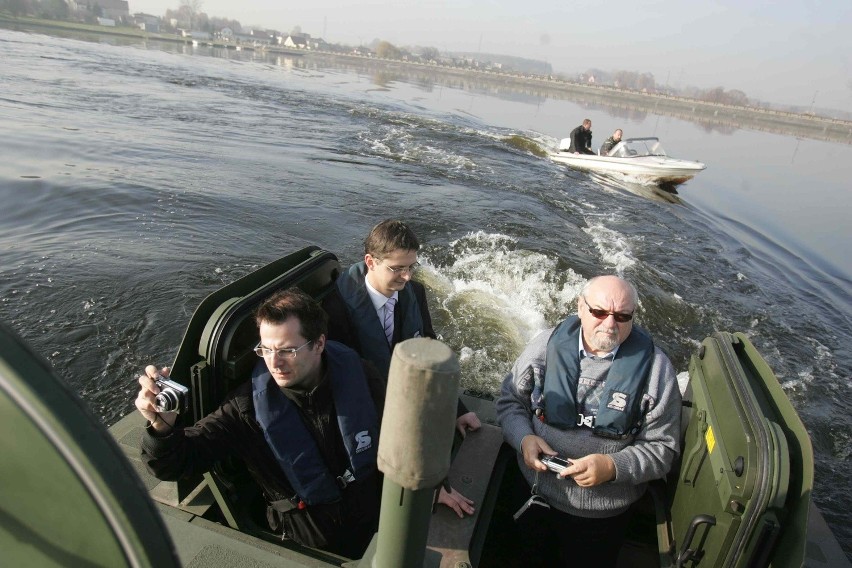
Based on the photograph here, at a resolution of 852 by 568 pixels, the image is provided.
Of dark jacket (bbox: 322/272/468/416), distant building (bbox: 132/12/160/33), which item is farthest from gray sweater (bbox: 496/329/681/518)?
distant building (bbox: 132/12/160/33)

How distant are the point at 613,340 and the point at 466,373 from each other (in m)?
3.74

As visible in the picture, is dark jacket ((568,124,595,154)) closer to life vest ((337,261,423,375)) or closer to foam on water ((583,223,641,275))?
foam on water ((583,223,641,275))

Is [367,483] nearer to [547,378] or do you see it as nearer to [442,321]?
[547,378]

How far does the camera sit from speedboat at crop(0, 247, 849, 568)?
3.22 feet

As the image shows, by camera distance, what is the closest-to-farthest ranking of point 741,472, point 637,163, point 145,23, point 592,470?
1. point 741,472
2. point 592,470
3. point 637,163
4. point 145,23

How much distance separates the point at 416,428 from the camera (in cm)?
116

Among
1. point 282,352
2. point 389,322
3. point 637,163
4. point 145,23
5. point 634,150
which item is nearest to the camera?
point 282,352

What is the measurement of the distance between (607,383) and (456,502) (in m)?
1.00

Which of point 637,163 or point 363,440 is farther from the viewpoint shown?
point 637,163

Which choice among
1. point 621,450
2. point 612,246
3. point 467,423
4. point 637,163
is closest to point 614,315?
point 621,450

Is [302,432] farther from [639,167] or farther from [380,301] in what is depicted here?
[639,167]

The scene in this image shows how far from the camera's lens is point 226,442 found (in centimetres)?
244

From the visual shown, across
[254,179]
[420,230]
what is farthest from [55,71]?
[420,230]

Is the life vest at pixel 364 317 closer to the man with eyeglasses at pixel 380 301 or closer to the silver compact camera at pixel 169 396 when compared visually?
the man with eyeglasses at pixel 380 301
